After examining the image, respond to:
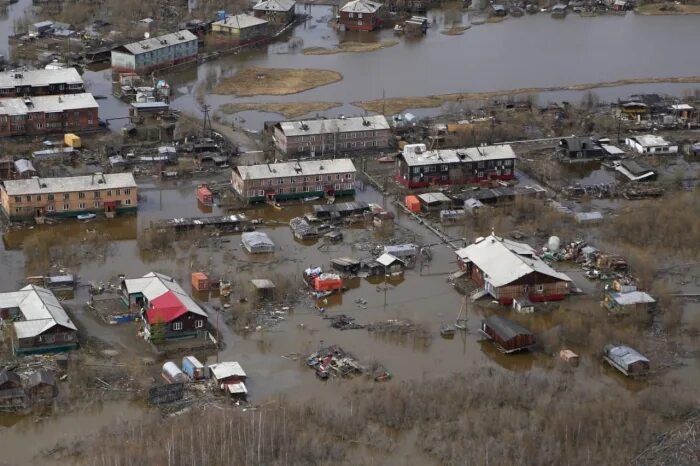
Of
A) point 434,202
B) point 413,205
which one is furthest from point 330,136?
point 434,202

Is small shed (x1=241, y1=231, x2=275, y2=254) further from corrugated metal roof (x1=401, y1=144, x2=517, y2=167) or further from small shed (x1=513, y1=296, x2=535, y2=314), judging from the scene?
small shed (x1=513, y1=296, x2=535, y2=314)

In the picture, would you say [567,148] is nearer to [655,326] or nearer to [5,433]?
[655,326]

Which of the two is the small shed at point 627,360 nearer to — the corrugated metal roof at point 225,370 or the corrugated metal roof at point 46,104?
the corrugated metal roof at point 225,370

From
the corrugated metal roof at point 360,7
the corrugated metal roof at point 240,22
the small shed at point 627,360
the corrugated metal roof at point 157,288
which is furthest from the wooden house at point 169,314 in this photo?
the corrugated metal roof at point 360,7

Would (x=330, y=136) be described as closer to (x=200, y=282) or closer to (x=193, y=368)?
(x=200, y=282)

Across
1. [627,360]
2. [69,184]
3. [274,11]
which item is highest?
[274,11]
